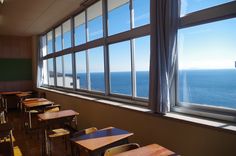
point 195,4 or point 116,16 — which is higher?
point 116,16

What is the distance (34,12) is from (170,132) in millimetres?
4669

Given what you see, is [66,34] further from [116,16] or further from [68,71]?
[116,16]

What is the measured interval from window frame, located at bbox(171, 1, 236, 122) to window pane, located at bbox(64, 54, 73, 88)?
4099 millimetres

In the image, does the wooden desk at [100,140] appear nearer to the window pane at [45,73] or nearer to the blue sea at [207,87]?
the blue sea at [207,87]

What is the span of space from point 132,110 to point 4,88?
7.43 m

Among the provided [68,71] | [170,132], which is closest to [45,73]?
[68,71]

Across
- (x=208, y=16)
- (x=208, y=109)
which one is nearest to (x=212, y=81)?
(x=208, y=109)

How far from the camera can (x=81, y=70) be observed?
18.1ft

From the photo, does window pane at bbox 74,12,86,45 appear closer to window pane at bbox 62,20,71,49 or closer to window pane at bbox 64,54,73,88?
window pane at bbox 62,20,71,49

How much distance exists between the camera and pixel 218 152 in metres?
1.91

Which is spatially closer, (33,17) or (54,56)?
(33,17)

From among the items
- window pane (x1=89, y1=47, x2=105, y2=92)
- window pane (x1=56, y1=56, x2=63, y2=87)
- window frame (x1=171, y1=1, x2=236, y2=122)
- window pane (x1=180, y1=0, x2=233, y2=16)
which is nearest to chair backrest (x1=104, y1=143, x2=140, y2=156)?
window frame (x1=171, y1=1, x2=236, y2=122)

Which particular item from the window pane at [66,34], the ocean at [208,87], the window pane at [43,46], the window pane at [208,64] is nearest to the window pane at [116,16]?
the window pane at [208,64]

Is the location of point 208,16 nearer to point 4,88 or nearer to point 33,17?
point 33,17
